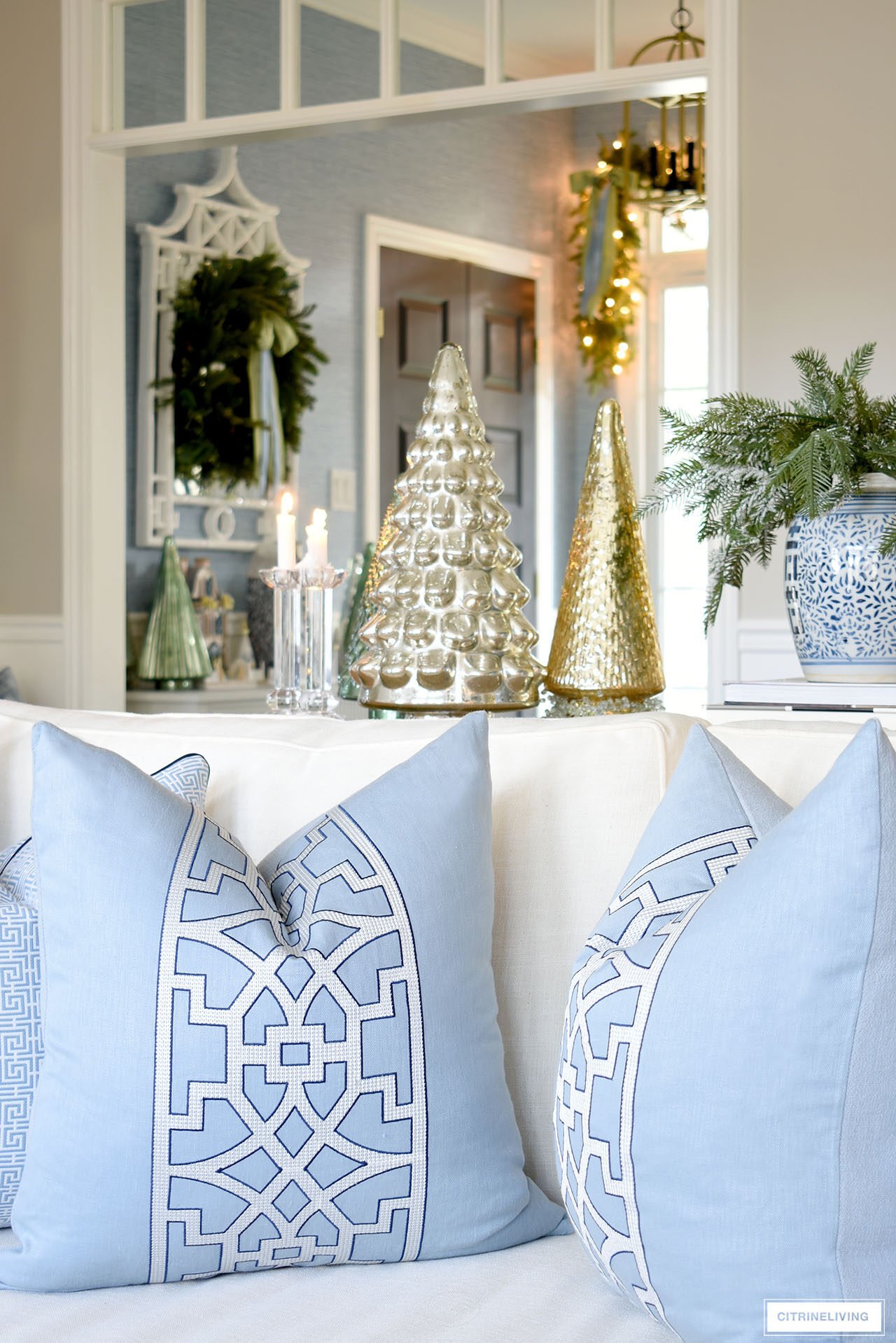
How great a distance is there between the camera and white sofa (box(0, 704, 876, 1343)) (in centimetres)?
104

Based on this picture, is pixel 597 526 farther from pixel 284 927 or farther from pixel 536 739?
pixel 284 927

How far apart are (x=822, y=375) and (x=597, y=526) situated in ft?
1.00

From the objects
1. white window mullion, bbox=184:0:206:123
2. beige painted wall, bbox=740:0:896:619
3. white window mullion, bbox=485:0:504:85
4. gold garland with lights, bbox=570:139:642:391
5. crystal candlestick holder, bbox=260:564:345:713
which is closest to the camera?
crystal candlestick holder, bbox=260:564:345:713

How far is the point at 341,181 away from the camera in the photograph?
5.18 metres

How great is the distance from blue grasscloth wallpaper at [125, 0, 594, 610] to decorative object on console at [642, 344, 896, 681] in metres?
2.21

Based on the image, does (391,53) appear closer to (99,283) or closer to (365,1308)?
(99,283)

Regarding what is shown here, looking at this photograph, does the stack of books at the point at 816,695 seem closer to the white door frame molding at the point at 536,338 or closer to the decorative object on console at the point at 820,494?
the decorative object on console at the point at 820,494

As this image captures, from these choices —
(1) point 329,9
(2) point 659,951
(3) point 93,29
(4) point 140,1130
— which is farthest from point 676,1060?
(3) point 93,29

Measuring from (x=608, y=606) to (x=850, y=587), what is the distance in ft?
0.97

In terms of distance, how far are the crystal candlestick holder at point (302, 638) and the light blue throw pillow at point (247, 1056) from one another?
710mm

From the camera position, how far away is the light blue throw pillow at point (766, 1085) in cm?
90

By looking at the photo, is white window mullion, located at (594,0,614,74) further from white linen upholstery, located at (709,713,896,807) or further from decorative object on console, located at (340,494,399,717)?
white linen upholstery, located at (709,713,896,807)

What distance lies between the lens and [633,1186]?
0.97 metres

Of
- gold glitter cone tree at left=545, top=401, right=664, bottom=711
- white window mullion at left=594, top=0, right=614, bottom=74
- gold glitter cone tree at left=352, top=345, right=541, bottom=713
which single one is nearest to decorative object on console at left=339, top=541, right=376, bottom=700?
gold glitter cone tree at left=352, top=345, right=541, bottom=713
